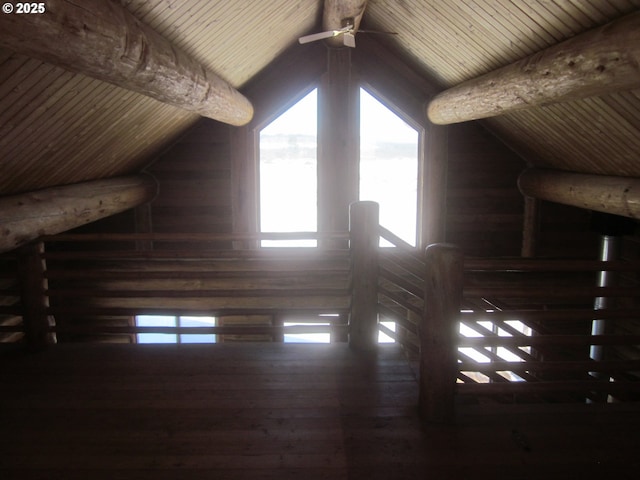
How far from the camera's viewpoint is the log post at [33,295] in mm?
3508

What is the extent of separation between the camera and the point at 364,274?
11.1ft

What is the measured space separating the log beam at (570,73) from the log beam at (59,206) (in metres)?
4.23

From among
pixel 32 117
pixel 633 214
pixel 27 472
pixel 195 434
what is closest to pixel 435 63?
pixel 633 214

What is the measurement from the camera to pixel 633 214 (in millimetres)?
4531

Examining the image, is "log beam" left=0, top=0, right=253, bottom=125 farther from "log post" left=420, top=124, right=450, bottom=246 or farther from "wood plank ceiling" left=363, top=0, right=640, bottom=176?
"log post" left=420, top=124, right=450, bottom=246

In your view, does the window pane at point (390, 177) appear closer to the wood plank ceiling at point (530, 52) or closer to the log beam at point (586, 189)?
the log beam at point (586, 189)

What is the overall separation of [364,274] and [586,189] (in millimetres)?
3321

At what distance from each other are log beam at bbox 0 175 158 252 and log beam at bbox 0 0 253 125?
1.61m

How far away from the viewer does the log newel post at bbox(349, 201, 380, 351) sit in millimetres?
3322

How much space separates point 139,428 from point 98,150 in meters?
3.30

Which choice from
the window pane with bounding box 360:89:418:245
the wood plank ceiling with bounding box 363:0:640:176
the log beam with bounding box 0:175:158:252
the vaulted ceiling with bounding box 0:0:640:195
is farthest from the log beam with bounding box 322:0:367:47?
the window pane with bounding box 360:89:418:245

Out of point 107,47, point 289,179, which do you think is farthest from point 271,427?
point 289,179

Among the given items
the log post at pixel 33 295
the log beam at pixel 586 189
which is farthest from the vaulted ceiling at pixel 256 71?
the log post at pixel 33 295

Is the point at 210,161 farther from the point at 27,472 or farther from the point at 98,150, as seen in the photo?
the point at 27,472
